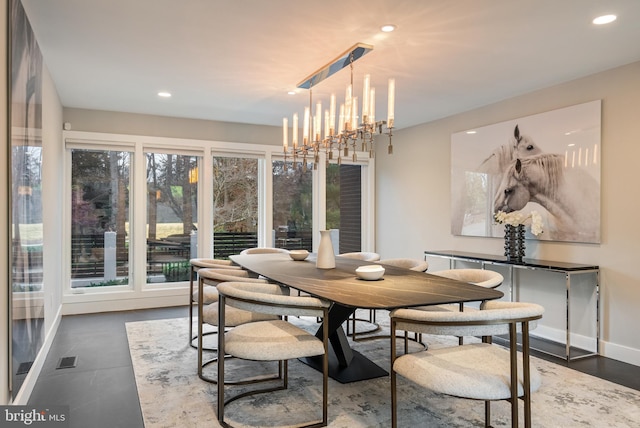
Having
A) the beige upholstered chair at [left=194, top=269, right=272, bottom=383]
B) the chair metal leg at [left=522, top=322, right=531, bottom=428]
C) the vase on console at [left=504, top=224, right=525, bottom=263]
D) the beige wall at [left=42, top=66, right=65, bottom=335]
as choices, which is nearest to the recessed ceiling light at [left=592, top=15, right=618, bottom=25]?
the vase on console at [left=504, top=224, right=525, bottom=263]

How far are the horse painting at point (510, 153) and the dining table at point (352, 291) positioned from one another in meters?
2.05

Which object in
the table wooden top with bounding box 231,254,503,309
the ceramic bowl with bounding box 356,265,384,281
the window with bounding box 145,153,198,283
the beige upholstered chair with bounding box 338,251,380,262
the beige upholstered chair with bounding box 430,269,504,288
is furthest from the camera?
the window with bounding box 145,153,198,283

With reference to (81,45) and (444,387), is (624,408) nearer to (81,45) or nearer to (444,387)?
(444,387)

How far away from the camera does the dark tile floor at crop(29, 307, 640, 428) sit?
260cm

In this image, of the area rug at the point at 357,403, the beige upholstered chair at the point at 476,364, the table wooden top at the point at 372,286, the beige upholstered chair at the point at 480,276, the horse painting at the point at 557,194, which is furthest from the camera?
the horse painting at the point at 557,194

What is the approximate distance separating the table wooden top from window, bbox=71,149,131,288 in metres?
2.62

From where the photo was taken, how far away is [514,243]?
14.0 feet

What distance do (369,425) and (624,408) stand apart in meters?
1.62

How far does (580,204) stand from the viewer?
13.0 ft

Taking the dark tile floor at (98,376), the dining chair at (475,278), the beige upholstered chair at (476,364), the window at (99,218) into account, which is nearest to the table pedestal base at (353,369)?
the dining chair at (475,278)

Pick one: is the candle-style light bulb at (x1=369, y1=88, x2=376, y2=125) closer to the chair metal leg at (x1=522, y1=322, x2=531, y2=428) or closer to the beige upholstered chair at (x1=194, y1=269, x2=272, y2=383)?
the beige upholstered chair at (x1=194, y1=269, x2=272, y2=383)

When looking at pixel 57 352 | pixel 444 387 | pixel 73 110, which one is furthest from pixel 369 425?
pixel 73 110

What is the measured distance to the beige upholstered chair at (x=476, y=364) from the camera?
187cm

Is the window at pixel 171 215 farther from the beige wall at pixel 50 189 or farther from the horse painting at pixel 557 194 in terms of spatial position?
the horse painting at pixel 557 194
